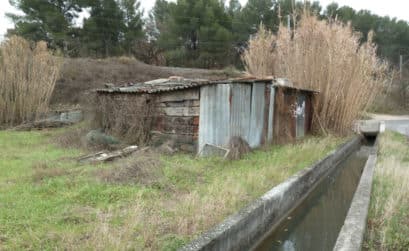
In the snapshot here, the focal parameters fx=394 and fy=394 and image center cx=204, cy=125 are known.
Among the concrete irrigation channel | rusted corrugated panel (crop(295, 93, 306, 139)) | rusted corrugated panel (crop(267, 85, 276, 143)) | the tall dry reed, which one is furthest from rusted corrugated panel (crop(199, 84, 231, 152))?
the tall dry reed

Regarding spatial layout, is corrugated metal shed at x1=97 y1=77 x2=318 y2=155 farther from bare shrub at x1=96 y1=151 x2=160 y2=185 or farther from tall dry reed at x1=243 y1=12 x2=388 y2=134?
bare shrub at x1=96 y1=151 x2=160 y2=185

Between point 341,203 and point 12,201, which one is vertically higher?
point 12,201

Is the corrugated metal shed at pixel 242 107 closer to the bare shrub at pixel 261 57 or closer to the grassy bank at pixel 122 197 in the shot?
the grassy bank at pixel 122 197

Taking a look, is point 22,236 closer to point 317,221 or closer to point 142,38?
point 317,221

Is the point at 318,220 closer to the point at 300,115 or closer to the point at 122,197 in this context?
the point at 122,197

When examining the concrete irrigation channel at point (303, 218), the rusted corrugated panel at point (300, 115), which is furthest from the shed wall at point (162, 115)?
the rusted corrugated panel at point (300, 115)

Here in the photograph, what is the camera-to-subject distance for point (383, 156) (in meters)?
10.1

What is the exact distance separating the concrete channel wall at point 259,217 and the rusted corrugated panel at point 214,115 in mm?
2326

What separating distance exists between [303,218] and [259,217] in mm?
1562

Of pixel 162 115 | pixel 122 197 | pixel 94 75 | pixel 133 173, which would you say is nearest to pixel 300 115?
Answer: pixel 162 115

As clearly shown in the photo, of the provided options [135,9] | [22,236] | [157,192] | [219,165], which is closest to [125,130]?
[219,165]

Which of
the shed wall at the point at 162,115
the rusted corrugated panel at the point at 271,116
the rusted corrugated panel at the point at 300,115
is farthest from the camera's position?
the rusted corrugated panel at the point at 300,115

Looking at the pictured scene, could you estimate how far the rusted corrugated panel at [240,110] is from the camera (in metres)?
9.62

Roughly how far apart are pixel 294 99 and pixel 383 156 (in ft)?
11.3
